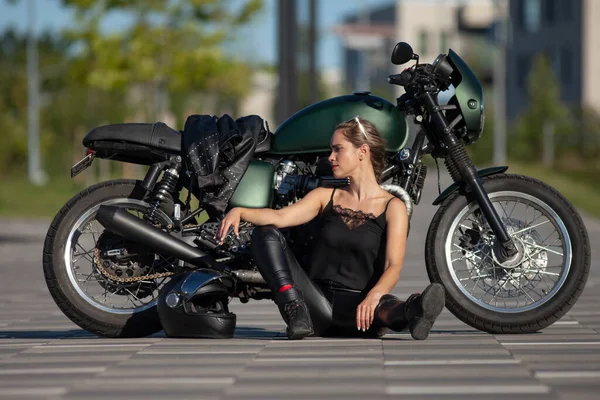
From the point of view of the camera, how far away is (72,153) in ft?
144

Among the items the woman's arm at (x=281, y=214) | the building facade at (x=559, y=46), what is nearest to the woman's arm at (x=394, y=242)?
the woman's arm at (x=281, y=214)

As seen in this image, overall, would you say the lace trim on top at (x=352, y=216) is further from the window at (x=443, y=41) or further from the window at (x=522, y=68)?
the window at (x=443, y=41)

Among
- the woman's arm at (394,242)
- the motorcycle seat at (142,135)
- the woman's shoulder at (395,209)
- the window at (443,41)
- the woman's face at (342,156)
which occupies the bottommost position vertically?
the woman's arm at (394,242)

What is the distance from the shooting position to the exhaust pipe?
7121 mm

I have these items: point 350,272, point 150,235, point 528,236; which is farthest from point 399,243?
point 150,235

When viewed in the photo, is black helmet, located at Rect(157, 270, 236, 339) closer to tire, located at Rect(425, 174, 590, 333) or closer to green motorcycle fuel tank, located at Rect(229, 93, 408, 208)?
green motorcycle fuel tank, located at Rect(229, 93, 408, 208)

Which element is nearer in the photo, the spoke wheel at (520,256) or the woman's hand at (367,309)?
the woman's hand at (367,309)

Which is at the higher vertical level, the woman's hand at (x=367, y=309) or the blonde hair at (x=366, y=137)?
the blonde hair at (x=366, y=137)

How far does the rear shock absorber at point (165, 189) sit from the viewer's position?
288 inches

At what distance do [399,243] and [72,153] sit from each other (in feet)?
123

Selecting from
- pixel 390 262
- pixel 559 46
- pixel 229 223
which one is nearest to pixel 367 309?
pixel 390 262

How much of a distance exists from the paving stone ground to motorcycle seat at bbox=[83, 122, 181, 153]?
1.01 m

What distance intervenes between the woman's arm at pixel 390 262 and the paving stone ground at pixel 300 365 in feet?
0.49

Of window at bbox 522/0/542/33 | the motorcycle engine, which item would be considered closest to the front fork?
the motorcycle engine
